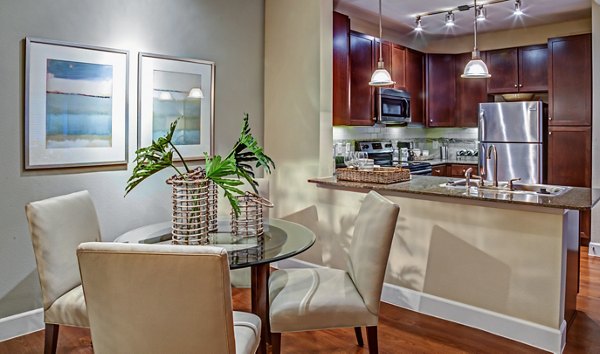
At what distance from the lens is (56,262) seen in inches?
85.7

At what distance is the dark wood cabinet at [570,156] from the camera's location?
4715mm

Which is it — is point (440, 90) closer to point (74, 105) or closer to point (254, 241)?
point (254, 241)

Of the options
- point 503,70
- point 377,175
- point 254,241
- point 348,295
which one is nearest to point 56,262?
point 254,241

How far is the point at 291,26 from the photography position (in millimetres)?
3857

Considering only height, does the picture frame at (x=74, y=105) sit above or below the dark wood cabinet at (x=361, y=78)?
below

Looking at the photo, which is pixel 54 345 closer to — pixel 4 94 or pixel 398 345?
pixel 4 94

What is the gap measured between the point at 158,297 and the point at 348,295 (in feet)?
3.53

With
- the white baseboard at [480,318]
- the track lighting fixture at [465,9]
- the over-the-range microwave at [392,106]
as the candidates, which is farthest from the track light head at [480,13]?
the white baseboard at [480,318]

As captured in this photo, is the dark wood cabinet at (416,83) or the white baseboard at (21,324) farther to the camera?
the dark wood cabinet at (416,83)

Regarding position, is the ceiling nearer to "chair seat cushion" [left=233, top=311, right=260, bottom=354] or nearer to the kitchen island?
the kitchen island

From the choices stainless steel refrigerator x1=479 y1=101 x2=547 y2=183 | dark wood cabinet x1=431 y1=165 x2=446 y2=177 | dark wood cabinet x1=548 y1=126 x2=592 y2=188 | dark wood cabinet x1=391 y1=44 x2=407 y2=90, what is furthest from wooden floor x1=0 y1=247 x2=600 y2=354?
dark wood cabinet x1=391 y1=44 x2=407 y2=90

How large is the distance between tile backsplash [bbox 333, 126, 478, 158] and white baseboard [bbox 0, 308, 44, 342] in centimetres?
360

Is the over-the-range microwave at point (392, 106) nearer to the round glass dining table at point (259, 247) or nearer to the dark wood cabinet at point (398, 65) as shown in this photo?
the dark wood cabinet at point (398, 65)

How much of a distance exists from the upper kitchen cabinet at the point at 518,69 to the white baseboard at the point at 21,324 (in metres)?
5.41
